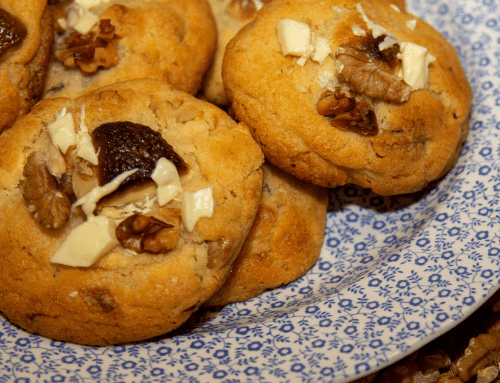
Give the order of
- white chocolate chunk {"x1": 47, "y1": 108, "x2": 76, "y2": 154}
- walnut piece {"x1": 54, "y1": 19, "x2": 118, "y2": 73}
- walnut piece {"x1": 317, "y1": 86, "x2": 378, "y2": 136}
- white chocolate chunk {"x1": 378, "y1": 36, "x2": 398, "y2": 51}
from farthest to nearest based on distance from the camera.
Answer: walnut piece {"x1": 54, "y1": 19, "x2": 118, "y2": 73}, white chocolate chunk {"x1": 378, "y1": 36, "x2": 398, "y2": 51}, walnut piece {"x1": 317, "y1": 86, "x2": 378, "y2": 136}, white chocolate chunk {"x1": 47, "y1": 108, "x2": 76, "y2": 154}

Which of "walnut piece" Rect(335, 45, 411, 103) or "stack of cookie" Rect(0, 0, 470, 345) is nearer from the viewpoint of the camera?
"stack of cookie" Rect(0, 0, 470, 345)

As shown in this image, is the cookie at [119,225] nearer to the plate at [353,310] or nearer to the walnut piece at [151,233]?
the walnut piece at [151,233]

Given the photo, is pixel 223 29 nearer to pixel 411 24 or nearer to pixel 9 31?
pixel 411 24

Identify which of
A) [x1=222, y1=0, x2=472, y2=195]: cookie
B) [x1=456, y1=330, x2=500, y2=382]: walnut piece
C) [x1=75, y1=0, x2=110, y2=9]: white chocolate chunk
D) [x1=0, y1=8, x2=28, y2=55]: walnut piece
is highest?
[x1=222, y1=0, x2=472, y2=195]: cookie

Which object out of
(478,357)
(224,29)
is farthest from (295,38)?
(478,357)

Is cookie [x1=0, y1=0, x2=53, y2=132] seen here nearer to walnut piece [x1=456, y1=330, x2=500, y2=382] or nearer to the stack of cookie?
the stack of cookie

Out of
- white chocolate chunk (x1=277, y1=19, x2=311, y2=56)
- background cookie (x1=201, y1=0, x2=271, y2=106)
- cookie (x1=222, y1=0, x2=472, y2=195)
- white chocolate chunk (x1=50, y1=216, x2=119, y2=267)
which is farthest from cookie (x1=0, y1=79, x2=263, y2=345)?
background cookie (x1=201, y1=0, x2=271, y2=106)
